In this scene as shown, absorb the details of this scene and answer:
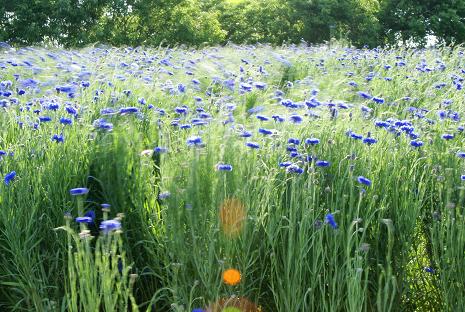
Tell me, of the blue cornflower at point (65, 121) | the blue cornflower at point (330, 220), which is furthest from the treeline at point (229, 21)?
the blue cornflower at point (330, 220)

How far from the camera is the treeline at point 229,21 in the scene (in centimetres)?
1597

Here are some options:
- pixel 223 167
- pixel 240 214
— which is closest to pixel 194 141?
pixel 223 167

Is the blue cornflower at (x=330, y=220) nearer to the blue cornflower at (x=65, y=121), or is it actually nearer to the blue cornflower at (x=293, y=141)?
the blue cornflower at (x=293, y=141)

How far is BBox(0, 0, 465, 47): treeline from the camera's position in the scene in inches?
629

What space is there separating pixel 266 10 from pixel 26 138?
16.0 meters

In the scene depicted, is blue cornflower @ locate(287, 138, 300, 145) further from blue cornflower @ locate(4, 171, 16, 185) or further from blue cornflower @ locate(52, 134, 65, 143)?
blue cornflower @ locate(4, 171, 16, 185)

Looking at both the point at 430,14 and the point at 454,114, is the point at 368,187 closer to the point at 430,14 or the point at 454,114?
the point at 454,114

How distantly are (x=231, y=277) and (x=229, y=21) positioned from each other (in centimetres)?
1763

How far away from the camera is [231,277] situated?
2.73 m

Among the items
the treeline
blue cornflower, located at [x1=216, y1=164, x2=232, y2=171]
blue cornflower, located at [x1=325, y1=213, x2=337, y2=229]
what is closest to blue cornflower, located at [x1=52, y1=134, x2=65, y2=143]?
blue cornflower, located at [x1=216, y1=164, x2=232, y2=171]

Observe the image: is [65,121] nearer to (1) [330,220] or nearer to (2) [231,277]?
(2) [231,277]

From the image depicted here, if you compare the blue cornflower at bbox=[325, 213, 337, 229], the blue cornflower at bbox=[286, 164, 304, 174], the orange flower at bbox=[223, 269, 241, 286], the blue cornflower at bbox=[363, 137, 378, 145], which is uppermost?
the blue cornflower at bbox=[363, 137, 378, 145]

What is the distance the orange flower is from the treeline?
12.6m

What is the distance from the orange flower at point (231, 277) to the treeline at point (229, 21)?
12.6 metres
